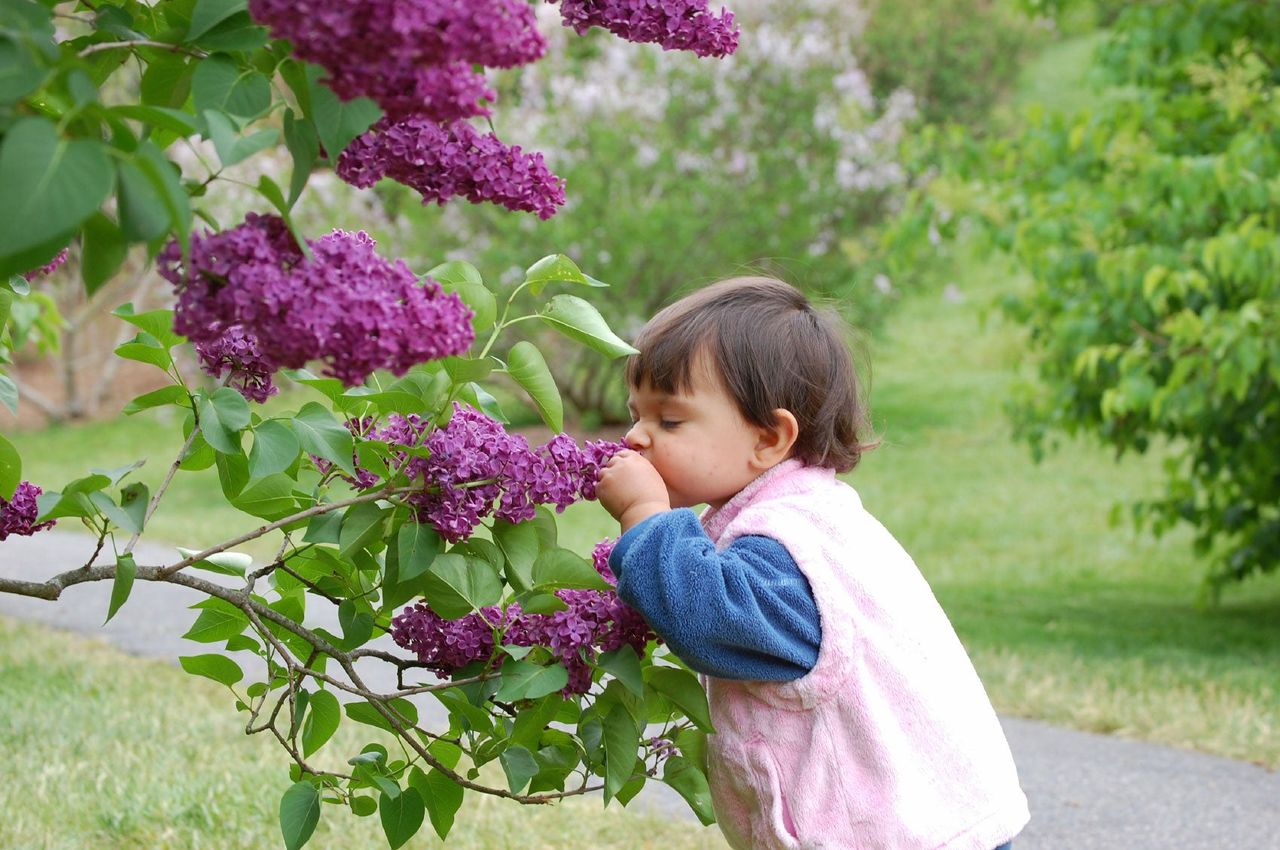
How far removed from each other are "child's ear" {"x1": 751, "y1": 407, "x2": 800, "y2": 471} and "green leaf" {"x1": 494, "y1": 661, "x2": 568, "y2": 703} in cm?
47

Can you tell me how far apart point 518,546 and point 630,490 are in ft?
0.66

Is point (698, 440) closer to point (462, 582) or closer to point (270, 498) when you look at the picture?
point (462, 582)

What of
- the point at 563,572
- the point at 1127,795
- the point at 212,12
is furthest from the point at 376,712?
the point at 1127,795

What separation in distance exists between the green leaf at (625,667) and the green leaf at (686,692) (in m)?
0.04

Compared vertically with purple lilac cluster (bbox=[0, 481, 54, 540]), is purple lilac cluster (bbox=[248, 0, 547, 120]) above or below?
above

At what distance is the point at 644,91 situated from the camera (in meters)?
13.9

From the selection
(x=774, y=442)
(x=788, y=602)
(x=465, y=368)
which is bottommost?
(x=788, y=602)

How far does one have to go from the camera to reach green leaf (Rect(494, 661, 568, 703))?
5.73ft

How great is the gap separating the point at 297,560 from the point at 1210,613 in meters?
7.06

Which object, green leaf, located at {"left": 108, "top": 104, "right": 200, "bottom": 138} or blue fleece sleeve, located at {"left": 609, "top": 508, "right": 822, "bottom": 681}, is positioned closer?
green leaf, located at {"left": 108, "top": 104, "right": 200, "bottom": 138}

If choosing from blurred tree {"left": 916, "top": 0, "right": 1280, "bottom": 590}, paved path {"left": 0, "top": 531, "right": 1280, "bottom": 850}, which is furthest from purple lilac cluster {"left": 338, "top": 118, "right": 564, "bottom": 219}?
blurred tree {"left": 916, "top": 0, "right": 1280, "bottom": 590}

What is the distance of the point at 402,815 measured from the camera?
2035mm

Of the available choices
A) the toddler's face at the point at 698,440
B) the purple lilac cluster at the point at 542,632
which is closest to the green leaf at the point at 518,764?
the purple lilac cluster at the point at 542,632

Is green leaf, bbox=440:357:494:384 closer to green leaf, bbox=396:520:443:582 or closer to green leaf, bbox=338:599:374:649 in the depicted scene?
green leaf, bbox=396:520:443:582
